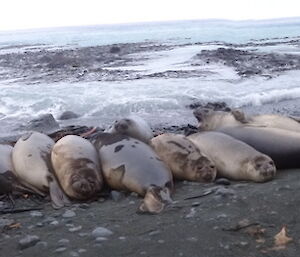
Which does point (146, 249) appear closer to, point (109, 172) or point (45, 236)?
point (45, 236)

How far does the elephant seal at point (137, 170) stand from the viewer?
4.54m

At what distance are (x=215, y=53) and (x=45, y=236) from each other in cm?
2003

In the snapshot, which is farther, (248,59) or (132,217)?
(248,59)

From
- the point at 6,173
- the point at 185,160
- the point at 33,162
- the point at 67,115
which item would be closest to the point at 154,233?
the point at 185,160

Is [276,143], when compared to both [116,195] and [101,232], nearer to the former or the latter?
[116,195]

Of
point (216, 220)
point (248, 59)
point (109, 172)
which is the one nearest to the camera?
point (216, 220)

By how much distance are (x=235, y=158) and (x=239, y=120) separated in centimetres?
125

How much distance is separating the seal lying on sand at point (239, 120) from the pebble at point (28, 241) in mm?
3054

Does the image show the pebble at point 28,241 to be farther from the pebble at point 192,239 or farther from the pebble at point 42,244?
the pebble at point 192,239

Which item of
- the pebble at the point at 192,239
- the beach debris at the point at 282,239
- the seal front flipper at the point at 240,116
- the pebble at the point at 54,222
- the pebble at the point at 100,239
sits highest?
the seal front flipper at the point at 240,116

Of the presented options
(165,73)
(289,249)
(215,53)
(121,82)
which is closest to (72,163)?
(289,249)

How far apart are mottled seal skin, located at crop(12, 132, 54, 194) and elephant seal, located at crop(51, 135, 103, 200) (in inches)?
4.2

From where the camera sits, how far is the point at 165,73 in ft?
56.3

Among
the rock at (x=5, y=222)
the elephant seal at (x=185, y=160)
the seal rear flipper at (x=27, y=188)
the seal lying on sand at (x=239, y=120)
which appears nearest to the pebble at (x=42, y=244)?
the rock at (x=5, y=222)
